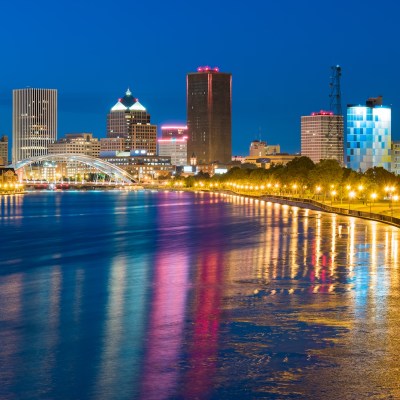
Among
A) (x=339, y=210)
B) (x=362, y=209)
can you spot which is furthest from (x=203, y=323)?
(x=362, y=209)

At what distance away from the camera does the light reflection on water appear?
17125 millimetres

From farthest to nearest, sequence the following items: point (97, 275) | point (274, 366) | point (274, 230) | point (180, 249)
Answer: point (274, 230)
point (180, 249)
point (97, 275)
point (274, 366)

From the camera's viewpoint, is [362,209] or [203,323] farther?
[362,209]

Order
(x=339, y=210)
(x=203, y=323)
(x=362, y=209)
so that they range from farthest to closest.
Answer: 1. (x=362, y=209)
2. (x=339, y=210)
3. (x=203, y=323)

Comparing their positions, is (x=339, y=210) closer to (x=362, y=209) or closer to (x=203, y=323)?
(x=362, y=209)

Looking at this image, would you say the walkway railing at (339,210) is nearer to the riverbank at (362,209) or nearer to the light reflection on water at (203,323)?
the riverbank at (362,209)

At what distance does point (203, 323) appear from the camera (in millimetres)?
23344

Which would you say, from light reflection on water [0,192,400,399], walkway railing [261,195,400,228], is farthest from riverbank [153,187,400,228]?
light reflection on water [0,192,400,399]

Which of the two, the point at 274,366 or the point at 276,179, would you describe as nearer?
the point at 274,366

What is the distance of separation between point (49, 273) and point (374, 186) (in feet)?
261

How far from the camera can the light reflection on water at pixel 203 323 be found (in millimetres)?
17125

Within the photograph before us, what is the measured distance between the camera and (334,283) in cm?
3192

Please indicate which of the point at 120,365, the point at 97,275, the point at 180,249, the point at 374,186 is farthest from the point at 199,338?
the point at 374,186

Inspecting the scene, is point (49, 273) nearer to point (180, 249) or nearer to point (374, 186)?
point (180, 249)
